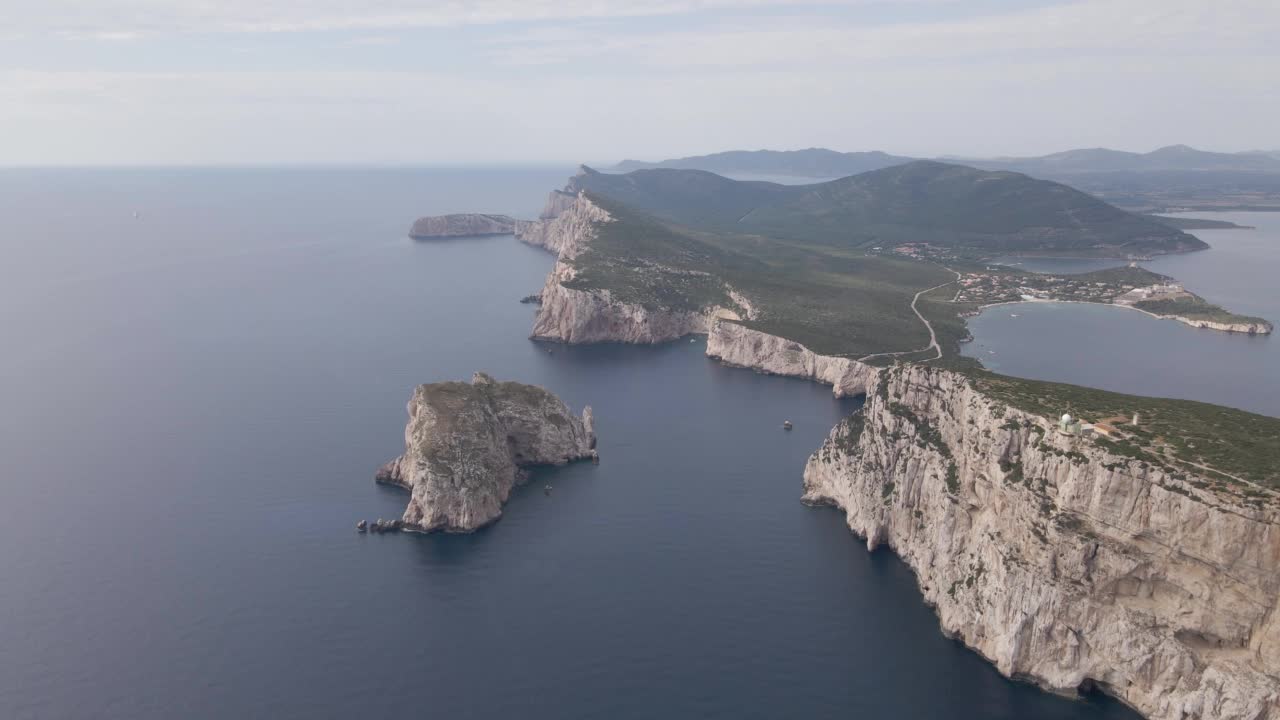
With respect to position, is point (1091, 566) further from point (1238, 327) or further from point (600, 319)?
point (1238, 327)

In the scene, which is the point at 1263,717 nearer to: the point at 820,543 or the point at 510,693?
the point at 820,543

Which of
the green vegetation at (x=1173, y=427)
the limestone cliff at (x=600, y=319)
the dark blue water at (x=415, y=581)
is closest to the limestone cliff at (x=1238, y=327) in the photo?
the limestone cliff at (x=600, y=319)

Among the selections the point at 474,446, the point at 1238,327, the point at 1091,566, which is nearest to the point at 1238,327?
the point at 1238,327

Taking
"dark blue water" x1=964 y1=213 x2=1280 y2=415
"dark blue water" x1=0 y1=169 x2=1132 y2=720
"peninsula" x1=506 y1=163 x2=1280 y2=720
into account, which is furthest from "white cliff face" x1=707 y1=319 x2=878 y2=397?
"peninsula" x1=506 y1=163 x2=1280 y2=720

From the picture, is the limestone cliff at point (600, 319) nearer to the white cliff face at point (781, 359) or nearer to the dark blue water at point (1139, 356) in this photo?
the white cliff face at point (781, 359)

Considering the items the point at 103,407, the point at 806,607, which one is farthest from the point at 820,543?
the point at 103,407

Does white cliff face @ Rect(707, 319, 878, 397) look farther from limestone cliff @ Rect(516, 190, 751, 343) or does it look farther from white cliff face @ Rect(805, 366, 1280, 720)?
white cliff face @ Rect(805, 366, 1280, 720)
